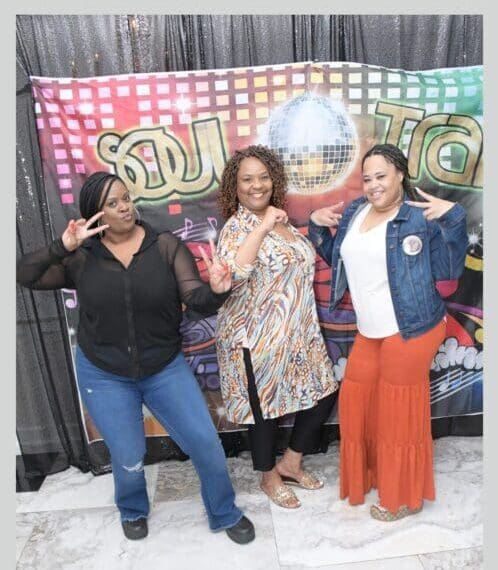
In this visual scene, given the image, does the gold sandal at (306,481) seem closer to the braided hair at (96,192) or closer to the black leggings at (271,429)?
the black leggings at (271,429)

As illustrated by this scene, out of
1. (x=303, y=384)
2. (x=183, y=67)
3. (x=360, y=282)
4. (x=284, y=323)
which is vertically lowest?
(x=303, y=384)

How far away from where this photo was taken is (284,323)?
254cm

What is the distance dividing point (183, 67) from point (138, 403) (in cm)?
167

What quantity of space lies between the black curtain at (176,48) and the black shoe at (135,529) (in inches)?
42.9

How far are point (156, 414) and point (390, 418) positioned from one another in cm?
106

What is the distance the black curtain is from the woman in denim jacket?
0.81 metres

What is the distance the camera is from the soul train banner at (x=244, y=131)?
2.75m

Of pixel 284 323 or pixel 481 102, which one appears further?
pixel 481 102

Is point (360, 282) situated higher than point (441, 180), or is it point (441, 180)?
point (441, 180)

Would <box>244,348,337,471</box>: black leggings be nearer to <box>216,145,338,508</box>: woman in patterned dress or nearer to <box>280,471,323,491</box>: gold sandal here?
<box>216,145,338,508</box>: woman in patterned dress

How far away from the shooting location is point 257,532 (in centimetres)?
254

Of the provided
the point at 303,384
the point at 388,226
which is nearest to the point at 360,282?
the point at 388,226

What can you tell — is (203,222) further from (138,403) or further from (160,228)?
(138,403)

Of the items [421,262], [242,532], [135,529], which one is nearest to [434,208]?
[421,262]
